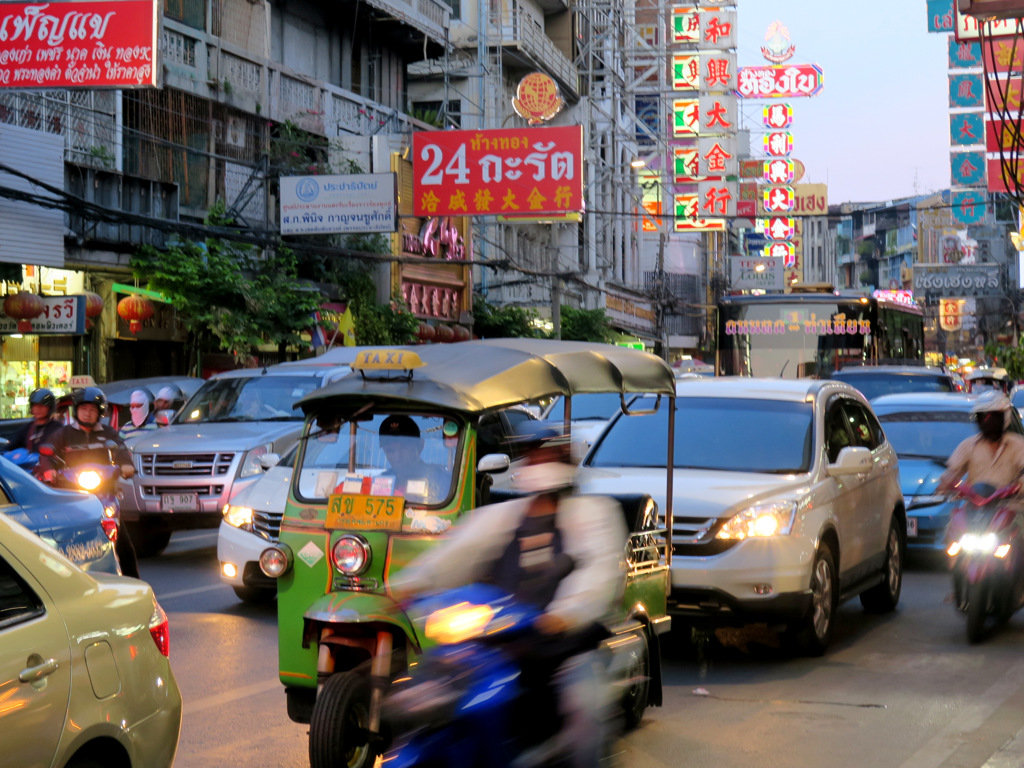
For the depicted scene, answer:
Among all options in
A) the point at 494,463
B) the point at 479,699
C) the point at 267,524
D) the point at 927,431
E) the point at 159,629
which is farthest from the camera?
the point at 927,431

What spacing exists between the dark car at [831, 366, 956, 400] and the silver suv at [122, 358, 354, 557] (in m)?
8.85

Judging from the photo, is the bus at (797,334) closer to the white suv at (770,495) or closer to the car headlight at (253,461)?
the car headlight at (253,461)

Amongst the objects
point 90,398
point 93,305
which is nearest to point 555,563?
point 90,398

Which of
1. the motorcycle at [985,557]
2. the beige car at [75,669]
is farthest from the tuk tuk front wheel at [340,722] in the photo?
the motorcycle at [985,557]

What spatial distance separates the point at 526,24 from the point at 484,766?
47021mm

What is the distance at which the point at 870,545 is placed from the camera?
983 cm

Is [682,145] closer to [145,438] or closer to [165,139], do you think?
[165,139]

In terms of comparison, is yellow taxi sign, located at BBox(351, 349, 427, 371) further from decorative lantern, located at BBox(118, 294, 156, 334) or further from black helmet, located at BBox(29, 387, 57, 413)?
decorative lantern, located at BBox(118, 294, 156, 334)

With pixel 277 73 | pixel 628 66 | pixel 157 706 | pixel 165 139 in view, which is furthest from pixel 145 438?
pixel 628 66

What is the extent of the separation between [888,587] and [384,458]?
5.48 m

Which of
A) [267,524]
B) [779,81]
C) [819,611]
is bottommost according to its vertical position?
[819,611]

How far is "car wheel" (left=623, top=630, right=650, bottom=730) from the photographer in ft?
20.6

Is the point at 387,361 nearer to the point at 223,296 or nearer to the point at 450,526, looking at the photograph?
the point at 450,526

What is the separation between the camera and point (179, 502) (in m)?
13.2
